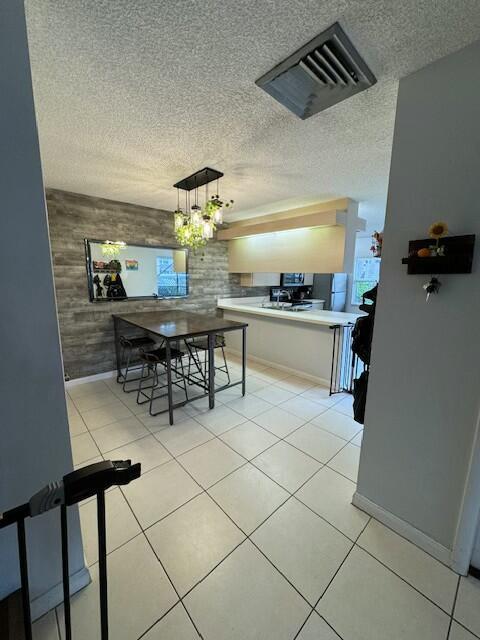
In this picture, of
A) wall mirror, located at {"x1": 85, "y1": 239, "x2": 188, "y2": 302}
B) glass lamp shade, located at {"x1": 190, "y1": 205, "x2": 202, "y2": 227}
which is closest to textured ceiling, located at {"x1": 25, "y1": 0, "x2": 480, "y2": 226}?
glass lamp shade, located at {"x1": 190, "y1": 205, "x2": 202, "y2": 227}

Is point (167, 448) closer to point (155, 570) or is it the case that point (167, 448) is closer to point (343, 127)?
point (155, 570)

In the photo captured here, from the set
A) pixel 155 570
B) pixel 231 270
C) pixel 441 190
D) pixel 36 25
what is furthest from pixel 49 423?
pixel 231 270

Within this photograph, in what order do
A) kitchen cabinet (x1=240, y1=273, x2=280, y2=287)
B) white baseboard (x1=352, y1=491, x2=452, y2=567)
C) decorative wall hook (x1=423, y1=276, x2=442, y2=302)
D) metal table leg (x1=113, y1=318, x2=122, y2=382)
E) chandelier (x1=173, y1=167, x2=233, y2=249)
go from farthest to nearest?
1. kitchen cabinet (x1=240, y1=273, x2=280, y2=287)
2. metal table leg (x1=113, y1=318, x2=122, y2=382)
3. chandelier (x1=173, y1=167, x2=233, y2=249)
4. white baseboard (x1=352, y1=491, x2=452, y2=567)
5. decorative wall hook (x1=423, y1=276, x2=442, y2=302)

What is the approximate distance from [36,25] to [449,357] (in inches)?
94.1

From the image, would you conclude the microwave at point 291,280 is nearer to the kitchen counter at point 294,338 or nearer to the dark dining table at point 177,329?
the kitchen counter at point 294,338

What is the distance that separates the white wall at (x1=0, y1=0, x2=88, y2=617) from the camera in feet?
2.83

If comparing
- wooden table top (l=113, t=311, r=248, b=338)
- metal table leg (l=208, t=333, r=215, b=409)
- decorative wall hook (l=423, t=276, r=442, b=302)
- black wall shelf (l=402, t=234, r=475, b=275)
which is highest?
black wall shelf (l=402, t=234, r=475, b=275)

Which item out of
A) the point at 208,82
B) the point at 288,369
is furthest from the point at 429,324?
the point at 288,369

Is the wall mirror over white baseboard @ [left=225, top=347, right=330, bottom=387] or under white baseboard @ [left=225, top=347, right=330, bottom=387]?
over

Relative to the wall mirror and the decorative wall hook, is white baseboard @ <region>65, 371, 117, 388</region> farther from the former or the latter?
the decorative wall hook

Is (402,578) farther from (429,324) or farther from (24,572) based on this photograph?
(24,572)

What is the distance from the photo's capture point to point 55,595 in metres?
1.15

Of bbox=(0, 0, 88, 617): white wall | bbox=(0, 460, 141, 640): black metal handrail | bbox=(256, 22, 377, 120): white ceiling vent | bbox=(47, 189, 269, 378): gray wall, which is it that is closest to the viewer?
bbox=(0, 460, 141, 640): black metal handrail

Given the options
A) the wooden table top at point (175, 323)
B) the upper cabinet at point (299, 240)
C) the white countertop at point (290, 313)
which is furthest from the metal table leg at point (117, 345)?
the upper cabinet at point (299, 240)
